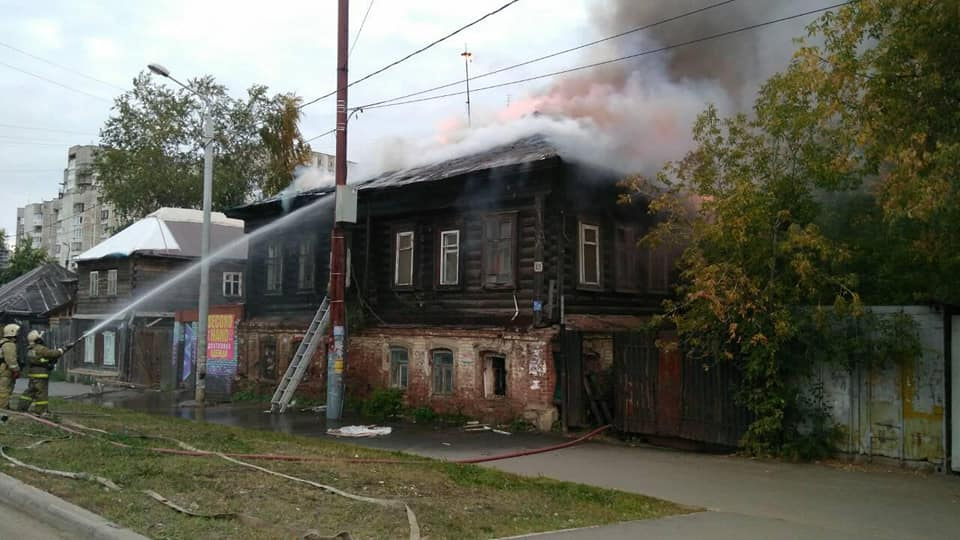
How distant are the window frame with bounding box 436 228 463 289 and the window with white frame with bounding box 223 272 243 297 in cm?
1771

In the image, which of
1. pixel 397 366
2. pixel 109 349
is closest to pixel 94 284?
pixel 109 349

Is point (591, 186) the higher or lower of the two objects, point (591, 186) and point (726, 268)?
the higher

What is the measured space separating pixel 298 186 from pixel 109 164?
2114 centimetres

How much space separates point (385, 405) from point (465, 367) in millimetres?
2378

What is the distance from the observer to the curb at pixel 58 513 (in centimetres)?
625

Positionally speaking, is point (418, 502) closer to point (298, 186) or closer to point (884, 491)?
point (884, 491)

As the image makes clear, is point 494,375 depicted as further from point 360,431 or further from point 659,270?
point 659,270

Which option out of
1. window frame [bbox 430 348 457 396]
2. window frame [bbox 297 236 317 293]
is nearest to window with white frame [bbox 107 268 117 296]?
window frame [bbox 297 236 317 293]

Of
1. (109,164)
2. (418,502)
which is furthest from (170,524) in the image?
(109,164)

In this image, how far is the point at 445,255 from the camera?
18.2m

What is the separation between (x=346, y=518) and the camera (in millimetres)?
Answer: 6980

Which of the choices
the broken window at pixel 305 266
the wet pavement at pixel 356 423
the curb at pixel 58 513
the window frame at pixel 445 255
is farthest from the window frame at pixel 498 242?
the curb at pixel 58 513

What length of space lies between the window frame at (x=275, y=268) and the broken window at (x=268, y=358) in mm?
1473

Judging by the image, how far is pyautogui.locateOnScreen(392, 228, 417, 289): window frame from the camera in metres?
18.8
